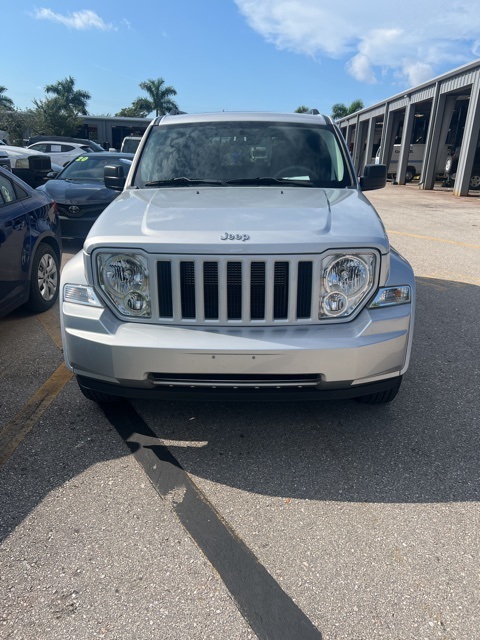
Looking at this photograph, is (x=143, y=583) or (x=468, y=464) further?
(x=468, y=464)

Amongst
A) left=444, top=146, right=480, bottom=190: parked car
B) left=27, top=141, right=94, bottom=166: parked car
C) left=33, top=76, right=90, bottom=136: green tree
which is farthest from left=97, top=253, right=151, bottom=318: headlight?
left=33, top=76, right=90, bottom=136: green tree

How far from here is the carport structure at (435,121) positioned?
66.6 ft

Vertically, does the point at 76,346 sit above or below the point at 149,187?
below

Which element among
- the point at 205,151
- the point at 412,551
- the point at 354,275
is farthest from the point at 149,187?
the point at 412,551

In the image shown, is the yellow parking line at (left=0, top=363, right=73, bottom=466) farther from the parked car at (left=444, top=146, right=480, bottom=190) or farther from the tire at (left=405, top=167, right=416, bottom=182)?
the tire at (left=405, top=167, right=416, bottom=182)

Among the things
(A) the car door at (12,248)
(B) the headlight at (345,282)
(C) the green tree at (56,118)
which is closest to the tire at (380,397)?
(B) the headlight at (345,282)

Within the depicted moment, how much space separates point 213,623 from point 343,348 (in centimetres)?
140

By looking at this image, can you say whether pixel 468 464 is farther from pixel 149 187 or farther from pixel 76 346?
pixel 149 187

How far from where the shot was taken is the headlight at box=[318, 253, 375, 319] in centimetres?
282

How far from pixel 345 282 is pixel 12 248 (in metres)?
3.33

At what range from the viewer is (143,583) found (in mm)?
2152

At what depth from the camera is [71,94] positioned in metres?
56.0

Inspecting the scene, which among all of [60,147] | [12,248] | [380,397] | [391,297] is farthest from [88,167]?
[60,147]

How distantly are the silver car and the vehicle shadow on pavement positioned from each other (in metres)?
0.41
